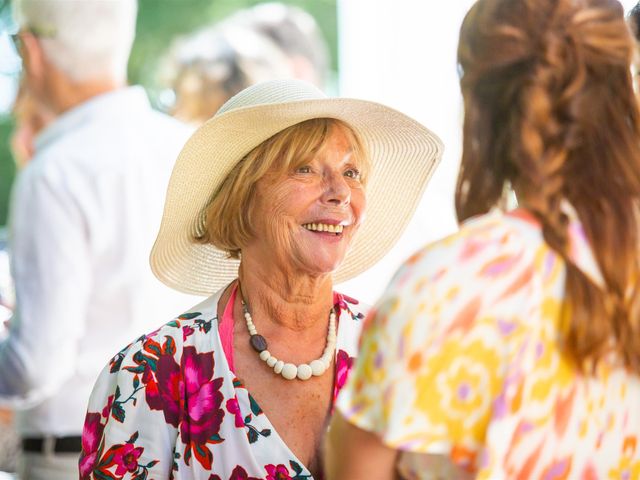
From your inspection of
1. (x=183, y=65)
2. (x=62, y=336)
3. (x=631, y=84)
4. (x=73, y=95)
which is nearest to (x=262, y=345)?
(x=631, y=84)

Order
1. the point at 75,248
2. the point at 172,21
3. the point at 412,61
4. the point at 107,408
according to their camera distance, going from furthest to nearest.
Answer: the point at 172,21 → the point at 412,61 → the point at 75,248 → the point at 107,408

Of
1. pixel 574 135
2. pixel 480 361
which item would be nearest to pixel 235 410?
pixel 480 361

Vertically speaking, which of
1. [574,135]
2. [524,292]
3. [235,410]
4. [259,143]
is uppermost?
[574,135]

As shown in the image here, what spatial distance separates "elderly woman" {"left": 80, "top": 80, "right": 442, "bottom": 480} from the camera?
1.89 meters

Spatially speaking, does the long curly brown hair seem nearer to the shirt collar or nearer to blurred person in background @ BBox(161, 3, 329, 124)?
the shirt collar

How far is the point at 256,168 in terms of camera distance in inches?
84.6

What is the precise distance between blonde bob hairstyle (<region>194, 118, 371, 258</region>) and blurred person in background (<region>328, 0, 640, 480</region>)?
0.87 meters

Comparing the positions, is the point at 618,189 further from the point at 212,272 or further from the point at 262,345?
the point at 212,272

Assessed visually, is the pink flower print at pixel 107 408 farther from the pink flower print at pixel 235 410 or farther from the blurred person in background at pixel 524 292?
the blurred person in background at pixel 524 292

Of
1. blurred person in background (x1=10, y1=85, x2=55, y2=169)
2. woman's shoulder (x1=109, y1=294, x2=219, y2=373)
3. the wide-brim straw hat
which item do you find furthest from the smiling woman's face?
blurred person in background (x1=10, y1=85, x2=55, y2=169)

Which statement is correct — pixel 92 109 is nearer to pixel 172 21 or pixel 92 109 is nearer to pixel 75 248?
pixel 75 248

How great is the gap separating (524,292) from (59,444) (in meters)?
2.40

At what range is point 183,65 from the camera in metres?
4.95

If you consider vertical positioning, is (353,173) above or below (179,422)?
above
